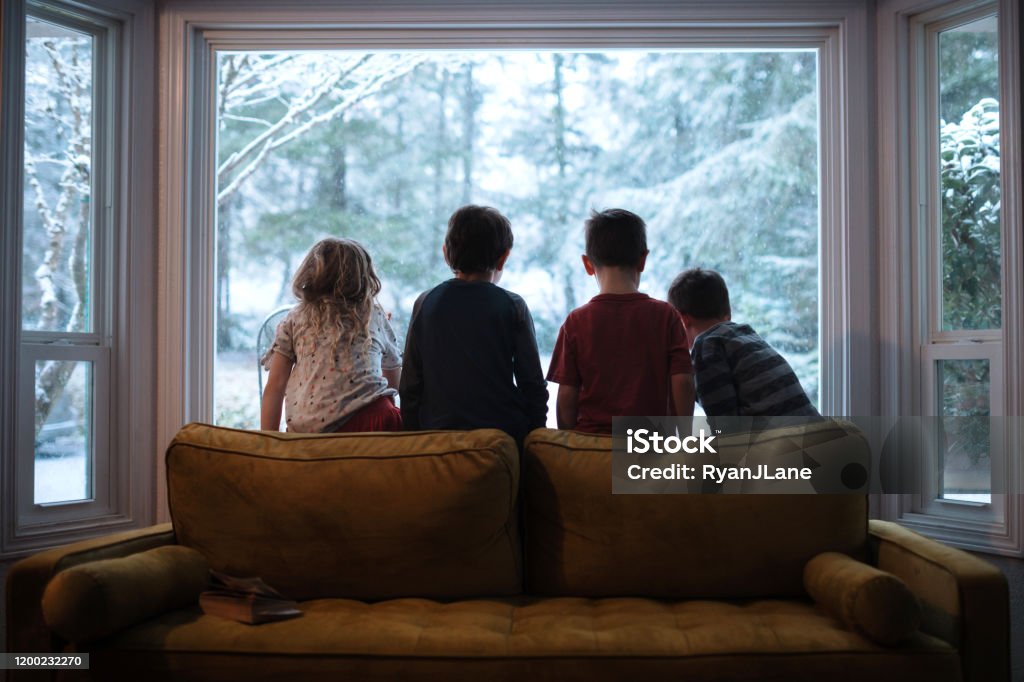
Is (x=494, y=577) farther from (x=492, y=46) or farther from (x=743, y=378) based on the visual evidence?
(x=492, y=46)

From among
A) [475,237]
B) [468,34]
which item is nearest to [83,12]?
[468,34]

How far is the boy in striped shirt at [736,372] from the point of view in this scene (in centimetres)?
255

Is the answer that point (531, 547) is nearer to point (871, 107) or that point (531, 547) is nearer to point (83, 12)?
point (871, 107)

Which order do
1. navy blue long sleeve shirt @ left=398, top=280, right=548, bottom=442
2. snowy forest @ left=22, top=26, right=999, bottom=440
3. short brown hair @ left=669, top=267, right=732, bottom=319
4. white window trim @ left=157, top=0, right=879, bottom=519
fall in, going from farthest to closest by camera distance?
snowy forest @ left=22, top=26, right=999, bottom=440 → white window trim @ left=157, top=0, right=879, bottom=519 → short brown hair @ left=669, top=267, right=732, bottom=319 → navy blue long sleeve shirt @ left=398, top=280, right=548, bottom=442

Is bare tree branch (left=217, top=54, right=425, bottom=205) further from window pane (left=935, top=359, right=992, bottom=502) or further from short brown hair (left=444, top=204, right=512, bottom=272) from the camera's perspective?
window pane (left=935, top=359, right=992, bottom=502)

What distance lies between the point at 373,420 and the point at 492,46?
1879 mm

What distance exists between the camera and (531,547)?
216 cm

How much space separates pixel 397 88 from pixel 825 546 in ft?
10.8

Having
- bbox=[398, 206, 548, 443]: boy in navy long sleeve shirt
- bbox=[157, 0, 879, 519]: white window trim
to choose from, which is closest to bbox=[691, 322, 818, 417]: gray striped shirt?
bbox=[398, 206, 548, 443]: boy in navy long sleeve shirt

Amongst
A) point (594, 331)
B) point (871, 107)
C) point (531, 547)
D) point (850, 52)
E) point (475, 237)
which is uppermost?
point (850, 52)

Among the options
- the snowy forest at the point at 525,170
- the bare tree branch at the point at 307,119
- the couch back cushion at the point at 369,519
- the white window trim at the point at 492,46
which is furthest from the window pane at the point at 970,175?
the bare tree branch at the point at 307,119

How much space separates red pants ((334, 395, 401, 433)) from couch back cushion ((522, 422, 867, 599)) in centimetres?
70

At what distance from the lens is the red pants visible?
103 inches

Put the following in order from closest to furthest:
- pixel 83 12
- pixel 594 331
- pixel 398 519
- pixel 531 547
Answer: pixel 398 519, pixel 531 547, pixel 594 331, pixel 83 12
